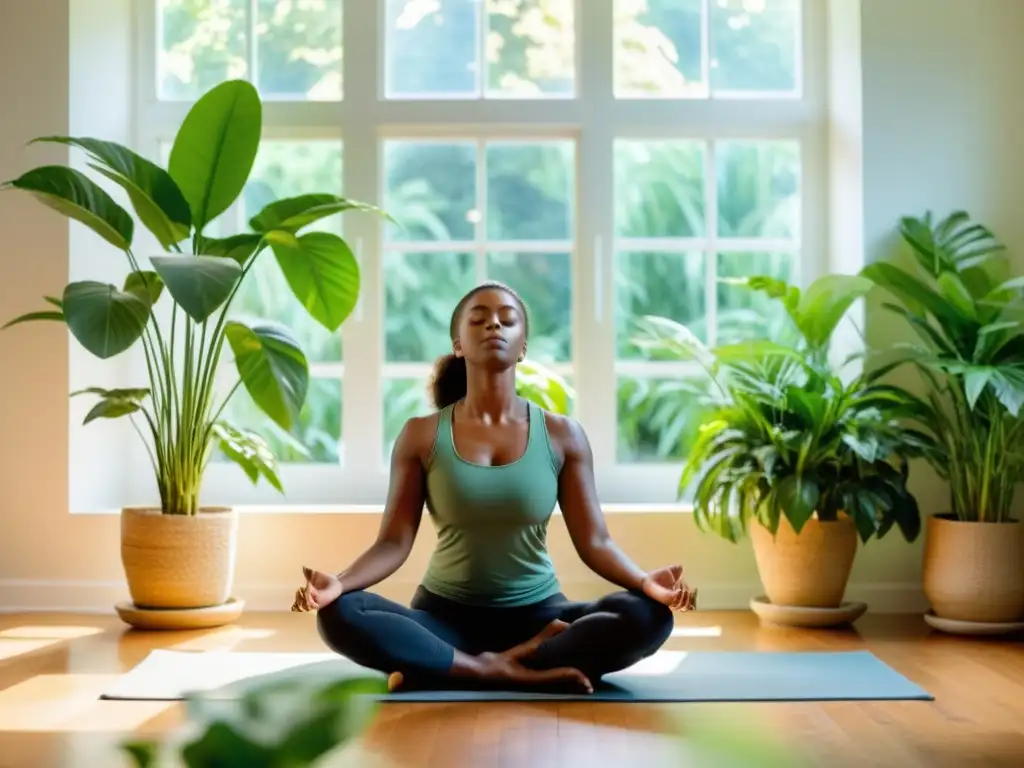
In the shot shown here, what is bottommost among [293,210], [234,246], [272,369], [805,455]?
[805,455]

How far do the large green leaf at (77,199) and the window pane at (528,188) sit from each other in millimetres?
1372

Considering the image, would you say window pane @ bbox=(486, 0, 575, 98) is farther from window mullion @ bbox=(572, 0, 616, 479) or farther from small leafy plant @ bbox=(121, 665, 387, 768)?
small leafy plant @ bbox=(121, 665, 387, 768)

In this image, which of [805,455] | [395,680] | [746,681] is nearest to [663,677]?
[746,681]

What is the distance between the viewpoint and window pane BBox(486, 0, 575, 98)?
15.5 ft

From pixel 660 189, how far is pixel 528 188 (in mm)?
459

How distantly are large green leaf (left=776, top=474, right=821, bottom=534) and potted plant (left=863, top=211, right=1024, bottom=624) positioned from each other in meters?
0.43

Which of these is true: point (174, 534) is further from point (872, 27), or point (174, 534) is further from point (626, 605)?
point (872, 27)

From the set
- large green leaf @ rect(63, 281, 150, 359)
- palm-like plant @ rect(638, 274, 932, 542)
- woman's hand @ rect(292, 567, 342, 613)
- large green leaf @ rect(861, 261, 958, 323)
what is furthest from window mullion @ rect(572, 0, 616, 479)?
woman's hand @ rect(292, 567, 342, 613)

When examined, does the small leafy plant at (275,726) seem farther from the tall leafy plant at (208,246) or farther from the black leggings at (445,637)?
the tall leafy plant at (208,246)

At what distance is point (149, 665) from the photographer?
3.32 meters

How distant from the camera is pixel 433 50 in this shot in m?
4.73

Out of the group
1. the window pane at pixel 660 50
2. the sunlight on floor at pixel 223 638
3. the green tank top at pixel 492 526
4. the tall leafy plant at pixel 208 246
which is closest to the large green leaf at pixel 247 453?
the tall leafy plant at pixel 208 246

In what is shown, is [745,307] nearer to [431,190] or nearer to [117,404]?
[431,190]

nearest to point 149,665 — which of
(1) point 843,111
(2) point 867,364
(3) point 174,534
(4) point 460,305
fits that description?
(3) point 174,534
